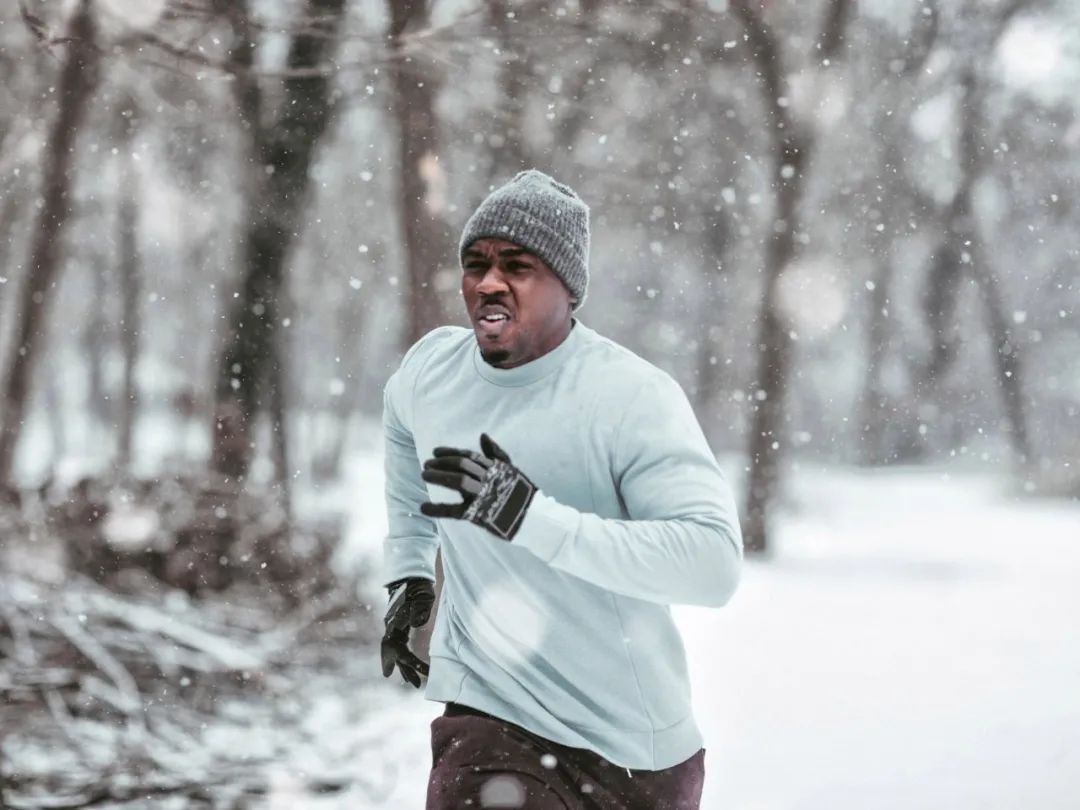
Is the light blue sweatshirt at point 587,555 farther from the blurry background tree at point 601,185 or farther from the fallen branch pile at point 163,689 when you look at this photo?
the blurry background tree at point 601,185

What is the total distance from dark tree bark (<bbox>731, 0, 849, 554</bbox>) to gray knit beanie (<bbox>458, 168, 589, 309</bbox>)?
781 cm

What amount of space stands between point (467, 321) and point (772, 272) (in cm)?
365

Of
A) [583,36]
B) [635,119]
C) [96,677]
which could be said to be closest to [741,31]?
[635,119]

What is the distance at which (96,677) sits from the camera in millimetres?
5891

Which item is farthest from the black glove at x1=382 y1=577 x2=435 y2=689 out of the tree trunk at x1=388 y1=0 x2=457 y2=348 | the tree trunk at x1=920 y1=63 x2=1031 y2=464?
the tree trunk at x1=920 y1=63 x2=1031 y2=464

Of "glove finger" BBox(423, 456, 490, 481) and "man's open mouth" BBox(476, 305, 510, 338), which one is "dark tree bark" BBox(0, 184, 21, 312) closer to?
"man's open mouth" BBox(476, 305, 510, 338)

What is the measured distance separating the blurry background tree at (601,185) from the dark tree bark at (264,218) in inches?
0.9

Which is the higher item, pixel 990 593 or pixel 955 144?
pixel 955 144

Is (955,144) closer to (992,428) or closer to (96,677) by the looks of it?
(992,428)


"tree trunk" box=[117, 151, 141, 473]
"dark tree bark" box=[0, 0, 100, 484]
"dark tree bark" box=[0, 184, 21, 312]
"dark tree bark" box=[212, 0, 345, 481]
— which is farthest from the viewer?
"tree trunk" box=[117, 151, 141, 473]

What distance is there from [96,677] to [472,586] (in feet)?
13.8

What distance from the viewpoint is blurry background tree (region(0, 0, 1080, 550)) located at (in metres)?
7.56

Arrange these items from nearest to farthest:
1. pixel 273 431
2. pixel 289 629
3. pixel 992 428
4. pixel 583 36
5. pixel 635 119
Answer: pixel 289 629 → pixel 583 36 → pixel 273 431 → pixel 635 119 → pixel 992 428

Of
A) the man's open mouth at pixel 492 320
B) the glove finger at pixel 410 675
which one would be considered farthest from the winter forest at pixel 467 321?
the man's open mouth at pixel 492 320
